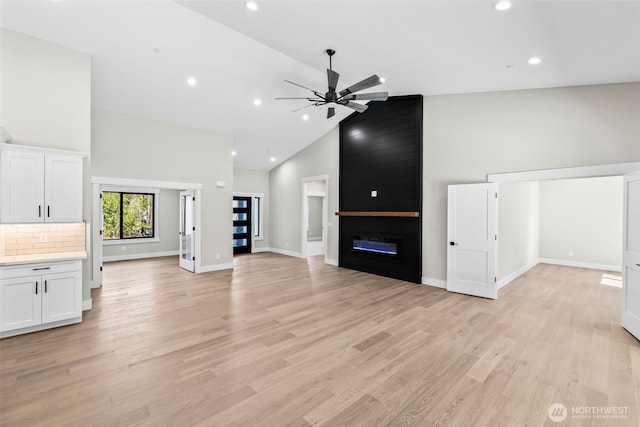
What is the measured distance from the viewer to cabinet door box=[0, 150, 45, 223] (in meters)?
3.28

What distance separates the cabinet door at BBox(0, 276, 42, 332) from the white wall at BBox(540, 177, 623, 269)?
10.7 meters

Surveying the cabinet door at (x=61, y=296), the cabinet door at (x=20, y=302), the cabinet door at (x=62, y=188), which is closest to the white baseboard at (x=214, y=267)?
the cabinet door at (x=61, y=296)

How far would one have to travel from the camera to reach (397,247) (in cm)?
599

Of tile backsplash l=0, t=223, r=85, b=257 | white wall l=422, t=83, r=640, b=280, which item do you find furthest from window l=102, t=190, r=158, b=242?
white wall l=422, t=83, r=640, b=280

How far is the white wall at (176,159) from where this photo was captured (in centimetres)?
544

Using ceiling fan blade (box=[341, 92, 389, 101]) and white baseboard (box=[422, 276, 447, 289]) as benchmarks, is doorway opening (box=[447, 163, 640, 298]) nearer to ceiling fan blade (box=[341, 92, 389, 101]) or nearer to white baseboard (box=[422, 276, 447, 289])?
white baseboard (box=[422, 276, 447, 289])

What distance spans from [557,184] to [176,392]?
9.66 metres

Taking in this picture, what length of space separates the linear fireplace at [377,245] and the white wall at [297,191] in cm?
77

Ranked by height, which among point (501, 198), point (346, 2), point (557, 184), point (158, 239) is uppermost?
point (346, 2)

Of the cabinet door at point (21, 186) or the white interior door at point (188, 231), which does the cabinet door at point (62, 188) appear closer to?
the cabinet door at point (21, 186)

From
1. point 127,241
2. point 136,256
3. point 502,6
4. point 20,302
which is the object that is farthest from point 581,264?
point 127,241

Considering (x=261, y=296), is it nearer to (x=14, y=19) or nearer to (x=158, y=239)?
(x=14, y=19)

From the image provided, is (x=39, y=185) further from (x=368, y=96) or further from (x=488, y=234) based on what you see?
(x=488, y=234)

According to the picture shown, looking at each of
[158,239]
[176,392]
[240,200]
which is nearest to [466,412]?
[176,392]
